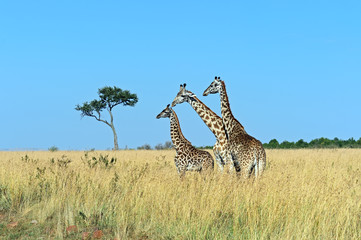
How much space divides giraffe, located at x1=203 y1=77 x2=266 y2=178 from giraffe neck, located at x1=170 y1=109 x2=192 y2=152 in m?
1.74

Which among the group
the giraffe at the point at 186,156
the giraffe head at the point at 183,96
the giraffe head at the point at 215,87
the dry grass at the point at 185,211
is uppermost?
the giraffe head at the point at 215,87

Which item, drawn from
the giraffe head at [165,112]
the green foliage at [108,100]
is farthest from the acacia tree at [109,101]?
the giraffe head at [165,112]

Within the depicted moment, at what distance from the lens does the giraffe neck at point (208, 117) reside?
39.0 feet

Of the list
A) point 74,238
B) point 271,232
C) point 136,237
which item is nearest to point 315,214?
point 271,232

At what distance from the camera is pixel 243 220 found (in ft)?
24.4

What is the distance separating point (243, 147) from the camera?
9.88 metres

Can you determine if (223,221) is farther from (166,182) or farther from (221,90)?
(221,90)

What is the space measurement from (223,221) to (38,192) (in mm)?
4708

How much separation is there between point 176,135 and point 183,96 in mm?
1383

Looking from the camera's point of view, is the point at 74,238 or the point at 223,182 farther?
the point at 223,182

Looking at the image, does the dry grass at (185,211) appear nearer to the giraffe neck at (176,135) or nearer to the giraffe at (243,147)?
the giraffe at (243,147)

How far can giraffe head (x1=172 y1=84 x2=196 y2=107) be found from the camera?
39.8 ft

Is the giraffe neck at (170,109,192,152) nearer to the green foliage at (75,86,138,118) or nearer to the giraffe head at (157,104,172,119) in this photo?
the giraffe head at (157,104,172,119)

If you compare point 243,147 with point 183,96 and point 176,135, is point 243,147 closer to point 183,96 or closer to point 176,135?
point 183,96
